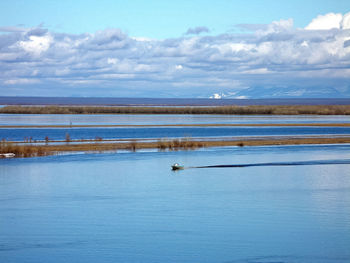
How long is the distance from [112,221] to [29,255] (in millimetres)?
4836

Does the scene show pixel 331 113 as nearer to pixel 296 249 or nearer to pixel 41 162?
pixel 41 162

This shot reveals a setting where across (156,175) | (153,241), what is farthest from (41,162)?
(153,241)

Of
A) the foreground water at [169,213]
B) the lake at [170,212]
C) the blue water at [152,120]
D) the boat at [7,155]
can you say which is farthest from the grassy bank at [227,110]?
the foreground water at [169,213]

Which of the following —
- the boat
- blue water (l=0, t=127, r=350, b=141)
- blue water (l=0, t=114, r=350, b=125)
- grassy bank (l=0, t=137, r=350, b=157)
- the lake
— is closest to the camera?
the lake

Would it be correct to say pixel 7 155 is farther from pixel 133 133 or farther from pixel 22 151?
pixel 133 133

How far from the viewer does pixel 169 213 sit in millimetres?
23312

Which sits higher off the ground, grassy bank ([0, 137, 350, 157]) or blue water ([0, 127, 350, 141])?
blue water ([0, 127, 350, 141])

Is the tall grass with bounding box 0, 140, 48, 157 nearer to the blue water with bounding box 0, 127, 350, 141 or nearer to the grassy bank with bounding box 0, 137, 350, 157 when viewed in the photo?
the grassy bank with bounding box 0, 137, 350, 157

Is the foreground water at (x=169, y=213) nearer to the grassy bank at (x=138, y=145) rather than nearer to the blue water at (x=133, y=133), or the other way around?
the grassy bank at (x=138, y=145)

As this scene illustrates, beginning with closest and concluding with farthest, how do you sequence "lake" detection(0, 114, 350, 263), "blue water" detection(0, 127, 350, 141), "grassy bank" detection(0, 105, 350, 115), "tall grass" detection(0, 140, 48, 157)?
"lake" detection(0, 114, 350, 263) → "tall grass" detection(0, 140, 48, 157) → "blue water" detection(0, 127, 350, 141) → "grassy bank" detection(0, 105, 350, 115)

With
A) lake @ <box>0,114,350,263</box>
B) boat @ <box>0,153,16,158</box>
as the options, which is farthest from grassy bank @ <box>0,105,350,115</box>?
boat @ <box>0,153,16,158</box>

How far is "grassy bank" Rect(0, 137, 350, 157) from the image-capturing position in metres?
43.2

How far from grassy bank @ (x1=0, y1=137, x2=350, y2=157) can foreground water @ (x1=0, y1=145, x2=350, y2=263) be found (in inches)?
176

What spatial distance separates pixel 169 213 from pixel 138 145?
26050 mm
